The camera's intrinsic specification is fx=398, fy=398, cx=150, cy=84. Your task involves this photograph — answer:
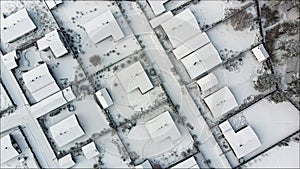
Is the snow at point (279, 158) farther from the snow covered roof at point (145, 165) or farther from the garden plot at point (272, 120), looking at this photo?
the snow covered roof at point (145, 165)

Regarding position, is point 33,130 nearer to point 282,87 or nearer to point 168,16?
point 168,16

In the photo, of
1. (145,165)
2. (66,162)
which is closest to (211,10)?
(145,165)

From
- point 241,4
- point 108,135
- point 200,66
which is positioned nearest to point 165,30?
point 200,66

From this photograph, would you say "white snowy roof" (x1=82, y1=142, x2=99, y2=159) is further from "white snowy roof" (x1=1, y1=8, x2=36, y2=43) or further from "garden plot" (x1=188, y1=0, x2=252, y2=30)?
"garden plot" (x1=188, y1=0, x2=252, y2=30)

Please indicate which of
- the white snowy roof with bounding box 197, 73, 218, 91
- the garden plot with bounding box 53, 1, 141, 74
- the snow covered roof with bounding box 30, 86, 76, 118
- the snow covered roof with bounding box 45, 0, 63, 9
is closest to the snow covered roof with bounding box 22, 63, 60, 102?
the snow covered roof with bounding box 30, 86, 76, 118

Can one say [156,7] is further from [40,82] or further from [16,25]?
[16,25]

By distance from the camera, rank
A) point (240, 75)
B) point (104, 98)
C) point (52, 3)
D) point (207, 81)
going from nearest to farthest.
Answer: point (104, 98) → point (207, 81) → point (52, 3) → point (240, 75)

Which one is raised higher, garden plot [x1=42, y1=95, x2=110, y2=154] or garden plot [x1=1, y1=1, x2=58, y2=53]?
garden plot [x1=1, y1=1, x2=58, y2=53]
